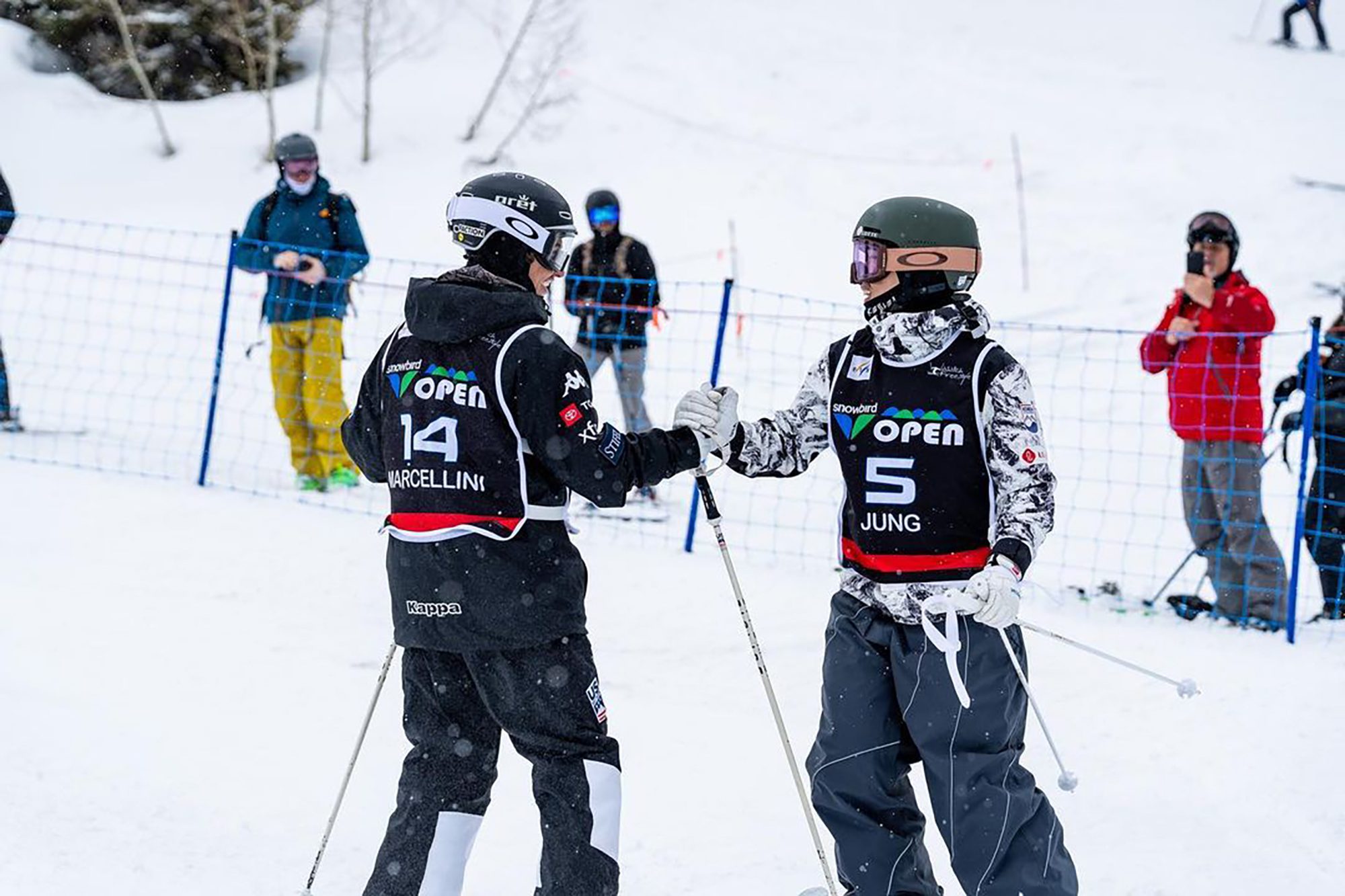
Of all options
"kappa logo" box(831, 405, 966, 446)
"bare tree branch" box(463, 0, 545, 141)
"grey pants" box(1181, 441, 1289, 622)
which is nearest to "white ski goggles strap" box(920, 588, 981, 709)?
A: "kappa logo" box(831, 405, 966, 446)

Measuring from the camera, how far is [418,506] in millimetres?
3451

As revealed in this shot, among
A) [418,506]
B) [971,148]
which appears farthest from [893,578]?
[971,148]

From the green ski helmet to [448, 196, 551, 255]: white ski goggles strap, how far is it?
33.1 inches

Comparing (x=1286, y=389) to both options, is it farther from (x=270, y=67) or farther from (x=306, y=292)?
(x=270, y=67)

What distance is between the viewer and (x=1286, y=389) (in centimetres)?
674

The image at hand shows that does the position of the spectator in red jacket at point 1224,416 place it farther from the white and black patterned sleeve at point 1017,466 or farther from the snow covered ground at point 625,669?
the white and black patterned sleeve at point 1017,466

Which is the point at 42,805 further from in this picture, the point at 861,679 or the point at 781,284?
the point at 781,284

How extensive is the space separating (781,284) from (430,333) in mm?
10992

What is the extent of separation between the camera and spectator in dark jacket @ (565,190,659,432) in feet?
27.5

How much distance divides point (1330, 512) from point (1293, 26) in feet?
54.0

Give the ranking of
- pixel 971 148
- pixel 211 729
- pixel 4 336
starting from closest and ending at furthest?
pixel 211 729
pixel 4 336
pixel 971 148

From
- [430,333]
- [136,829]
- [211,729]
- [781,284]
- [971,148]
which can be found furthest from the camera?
[971,148]

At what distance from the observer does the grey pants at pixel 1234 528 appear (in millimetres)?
6359

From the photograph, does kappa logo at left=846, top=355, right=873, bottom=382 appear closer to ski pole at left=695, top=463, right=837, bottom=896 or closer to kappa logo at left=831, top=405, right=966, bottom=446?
kappa logo at left=831, top=405, right=966, bottom=446
